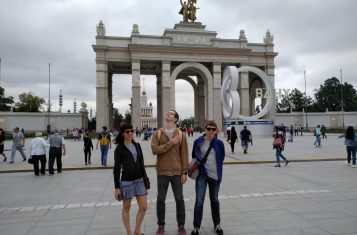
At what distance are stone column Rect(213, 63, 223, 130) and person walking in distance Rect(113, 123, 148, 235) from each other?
48.1m

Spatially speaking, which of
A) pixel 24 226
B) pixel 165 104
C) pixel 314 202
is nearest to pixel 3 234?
pixel 24 226

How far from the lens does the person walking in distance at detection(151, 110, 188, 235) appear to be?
16.8ft

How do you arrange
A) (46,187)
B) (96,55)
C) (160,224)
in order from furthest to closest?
(96,55) → (46,187) → (160,224)

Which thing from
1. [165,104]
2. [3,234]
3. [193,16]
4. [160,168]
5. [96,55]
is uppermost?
[193,16]

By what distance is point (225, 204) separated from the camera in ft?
23.3

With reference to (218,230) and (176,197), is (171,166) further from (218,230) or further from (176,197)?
(218,230)

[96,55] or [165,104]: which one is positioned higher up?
[96,55]

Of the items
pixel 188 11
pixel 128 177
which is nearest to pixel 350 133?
pixel 128 177

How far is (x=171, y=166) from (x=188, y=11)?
55.3 meters

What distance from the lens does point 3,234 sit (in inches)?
209

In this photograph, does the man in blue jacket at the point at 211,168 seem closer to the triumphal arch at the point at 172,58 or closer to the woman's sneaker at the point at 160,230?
the woman's sneaker at the point at 160,230

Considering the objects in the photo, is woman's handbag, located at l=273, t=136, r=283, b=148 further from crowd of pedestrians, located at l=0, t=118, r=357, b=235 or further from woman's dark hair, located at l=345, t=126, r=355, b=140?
crowd of pedestrians, located at l=0, t=118, r=357, b=235

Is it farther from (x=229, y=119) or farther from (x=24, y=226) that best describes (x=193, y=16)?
(x=24, y=226)

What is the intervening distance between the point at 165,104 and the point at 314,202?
146ft
